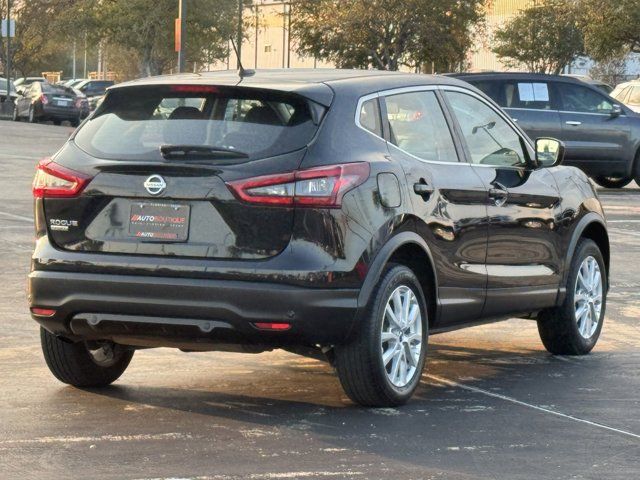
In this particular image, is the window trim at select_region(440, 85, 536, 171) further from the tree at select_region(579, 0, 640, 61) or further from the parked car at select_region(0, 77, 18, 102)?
the parked car at select_region(0, 77, 18, 102)

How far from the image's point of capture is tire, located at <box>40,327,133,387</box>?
7.54m

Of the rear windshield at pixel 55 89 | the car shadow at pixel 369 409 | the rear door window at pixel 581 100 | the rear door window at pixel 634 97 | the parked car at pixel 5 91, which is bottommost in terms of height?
the parked car at pixel 5 91

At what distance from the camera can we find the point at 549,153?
348 inches

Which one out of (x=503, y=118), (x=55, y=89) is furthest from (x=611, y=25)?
(x=503, y=118)

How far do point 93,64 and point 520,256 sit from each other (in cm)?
14225

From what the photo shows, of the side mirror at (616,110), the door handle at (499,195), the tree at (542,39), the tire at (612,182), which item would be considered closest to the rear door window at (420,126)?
the door handle at (499,195)

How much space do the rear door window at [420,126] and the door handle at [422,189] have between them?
181 mm

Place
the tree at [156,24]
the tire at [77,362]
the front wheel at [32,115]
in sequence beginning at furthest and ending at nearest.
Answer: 1. the tree at [156,24]
2. the front wheel at [32,115]
3. the tire at [77,362]

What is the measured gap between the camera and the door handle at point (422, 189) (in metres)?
7.41

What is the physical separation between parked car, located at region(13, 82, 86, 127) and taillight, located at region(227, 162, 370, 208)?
45.2 meters

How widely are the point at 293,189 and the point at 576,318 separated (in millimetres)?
2889

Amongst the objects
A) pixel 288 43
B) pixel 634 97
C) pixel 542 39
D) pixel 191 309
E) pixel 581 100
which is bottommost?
pixel 288 43

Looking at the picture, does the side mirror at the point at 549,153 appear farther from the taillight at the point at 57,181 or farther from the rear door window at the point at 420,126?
the taillight at the point at 57,181

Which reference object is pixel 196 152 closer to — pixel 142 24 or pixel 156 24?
pixel 156 24
